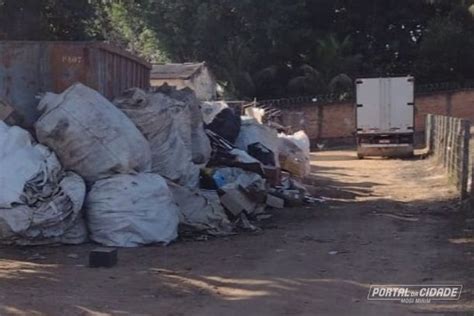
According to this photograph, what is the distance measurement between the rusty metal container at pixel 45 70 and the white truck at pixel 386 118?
50.3 feet

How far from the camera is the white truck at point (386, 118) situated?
25016mm

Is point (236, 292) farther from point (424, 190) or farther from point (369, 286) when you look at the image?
point (424, 190)

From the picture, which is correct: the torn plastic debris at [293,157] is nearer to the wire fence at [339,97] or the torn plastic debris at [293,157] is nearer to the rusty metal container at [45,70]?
the rusty metal container at [45,70]

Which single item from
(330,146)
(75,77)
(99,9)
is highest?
(99,9)

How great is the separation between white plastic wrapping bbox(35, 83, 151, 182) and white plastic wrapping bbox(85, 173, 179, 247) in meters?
0.19

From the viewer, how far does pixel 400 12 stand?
121 ft

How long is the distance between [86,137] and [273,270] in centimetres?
274

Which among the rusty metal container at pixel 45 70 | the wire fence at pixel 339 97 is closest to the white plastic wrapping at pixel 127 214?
the rusty metal container at pixel 45 70

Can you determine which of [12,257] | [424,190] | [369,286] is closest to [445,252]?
[369,286]

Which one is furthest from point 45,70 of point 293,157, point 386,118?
point 386,118

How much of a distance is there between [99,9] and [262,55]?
2281 cm

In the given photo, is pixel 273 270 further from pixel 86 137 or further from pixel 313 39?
pixel 313 39

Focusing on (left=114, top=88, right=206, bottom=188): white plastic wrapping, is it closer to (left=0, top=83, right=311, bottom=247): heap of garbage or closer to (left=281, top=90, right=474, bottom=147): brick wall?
(left=0, top=83, right=311, bottom=247): heap of garbage

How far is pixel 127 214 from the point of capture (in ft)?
28.1
